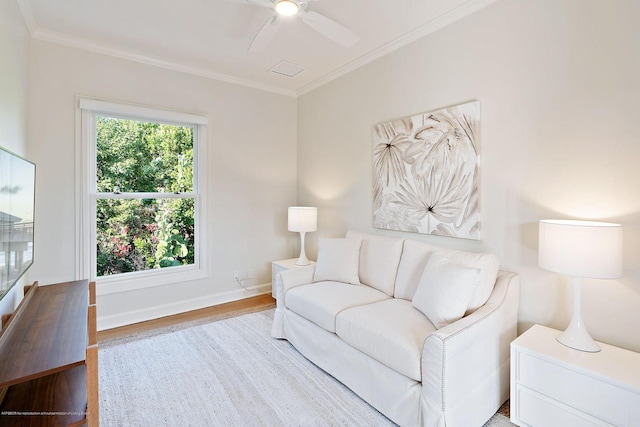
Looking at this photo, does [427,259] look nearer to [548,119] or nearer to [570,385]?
[570,385]

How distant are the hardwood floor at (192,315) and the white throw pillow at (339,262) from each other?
3.51ft

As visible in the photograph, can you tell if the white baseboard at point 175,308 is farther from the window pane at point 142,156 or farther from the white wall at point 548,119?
the white wall at point 548,119

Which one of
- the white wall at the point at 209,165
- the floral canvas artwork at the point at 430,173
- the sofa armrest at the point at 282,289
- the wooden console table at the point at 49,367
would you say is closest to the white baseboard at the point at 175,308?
the white wall at the point at 209,165

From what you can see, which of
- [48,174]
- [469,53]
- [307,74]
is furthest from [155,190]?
[469,53]

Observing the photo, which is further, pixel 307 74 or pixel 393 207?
pixel 307 74

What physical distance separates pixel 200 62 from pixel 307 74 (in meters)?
1.15

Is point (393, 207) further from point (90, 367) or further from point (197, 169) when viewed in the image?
point (90, 367)

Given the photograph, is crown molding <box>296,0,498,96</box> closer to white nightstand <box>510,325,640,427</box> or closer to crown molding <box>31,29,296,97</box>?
crown molding <box>31,29,296,97</box>

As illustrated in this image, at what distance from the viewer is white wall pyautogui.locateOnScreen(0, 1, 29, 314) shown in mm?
1819

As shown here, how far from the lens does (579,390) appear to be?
4.86 feet

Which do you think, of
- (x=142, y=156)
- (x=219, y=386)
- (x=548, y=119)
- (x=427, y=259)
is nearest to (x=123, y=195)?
(x=142, y=156)

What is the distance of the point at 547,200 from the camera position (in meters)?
1.99

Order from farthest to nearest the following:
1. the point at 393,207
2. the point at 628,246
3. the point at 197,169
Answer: the point at 197,169, the point at 393,207, the point at 628,246

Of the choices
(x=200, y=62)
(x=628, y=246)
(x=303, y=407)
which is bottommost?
(x=303, y=407)
